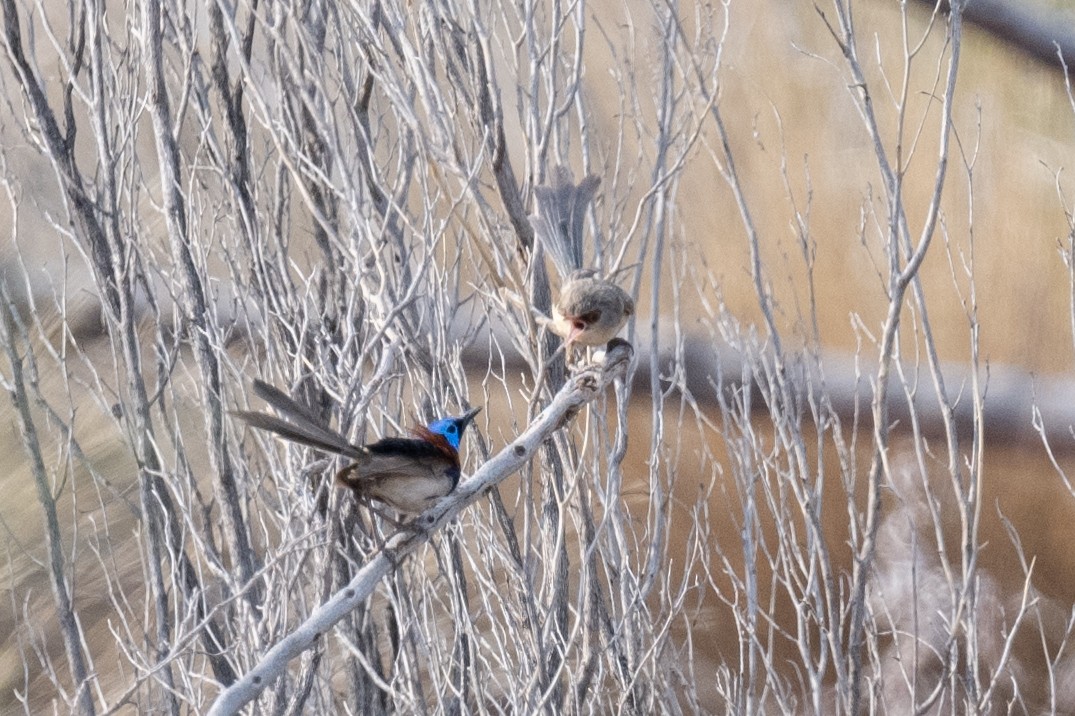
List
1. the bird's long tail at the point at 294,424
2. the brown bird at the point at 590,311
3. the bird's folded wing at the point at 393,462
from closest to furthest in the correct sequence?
the bird's long tail at the point at 294,424
the bird's folded wing at the point at 393,462
the brown bird at the point at 590,311

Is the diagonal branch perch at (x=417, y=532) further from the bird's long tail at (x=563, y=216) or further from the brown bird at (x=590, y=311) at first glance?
the bird's long tail at (x=563, y=216)

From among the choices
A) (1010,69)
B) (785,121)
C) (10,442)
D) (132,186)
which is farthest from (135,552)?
(1010,69)

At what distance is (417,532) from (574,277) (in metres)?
0.37

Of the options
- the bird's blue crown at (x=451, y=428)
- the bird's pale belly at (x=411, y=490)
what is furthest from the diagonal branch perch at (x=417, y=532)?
the bird's blue crown at (x=451, y=428)

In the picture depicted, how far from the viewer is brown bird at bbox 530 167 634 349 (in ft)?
3.88

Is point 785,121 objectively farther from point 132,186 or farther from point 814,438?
point 132,186

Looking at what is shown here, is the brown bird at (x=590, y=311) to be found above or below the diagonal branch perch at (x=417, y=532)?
above

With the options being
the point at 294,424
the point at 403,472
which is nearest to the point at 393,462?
the point at 403,472

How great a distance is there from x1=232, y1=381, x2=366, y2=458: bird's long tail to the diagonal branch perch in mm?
118

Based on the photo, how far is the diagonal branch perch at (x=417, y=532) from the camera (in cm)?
99

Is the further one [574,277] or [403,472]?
[574,277]

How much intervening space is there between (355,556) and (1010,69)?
250 cm

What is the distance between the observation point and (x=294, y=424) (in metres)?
0.95

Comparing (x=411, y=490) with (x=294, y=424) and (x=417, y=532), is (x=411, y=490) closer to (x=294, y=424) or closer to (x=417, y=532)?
(x=417, y=532)
